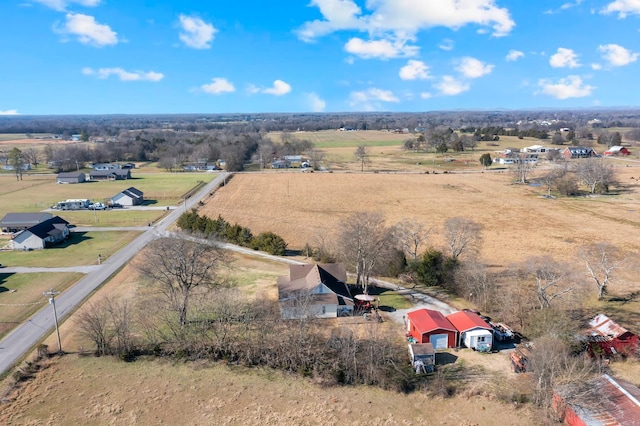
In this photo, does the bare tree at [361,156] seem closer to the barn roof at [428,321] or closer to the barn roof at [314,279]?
the barn roof at [314,279]

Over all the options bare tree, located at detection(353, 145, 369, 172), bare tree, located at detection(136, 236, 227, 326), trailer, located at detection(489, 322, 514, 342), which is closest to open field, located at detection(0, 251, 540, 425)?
bare tree, located at detection(136, 236, 227, 326)

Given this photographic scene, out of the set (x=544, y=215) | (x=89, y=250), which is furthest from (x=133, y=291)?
(x=544, y=215)

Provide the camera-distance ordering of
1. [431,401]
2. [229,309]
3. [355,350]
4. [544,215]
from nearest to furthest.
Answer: [431,401] → [355,350] → [229,309] → [544,215]

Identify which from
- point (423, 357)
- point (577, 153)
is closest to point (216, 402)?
point (423, 357)

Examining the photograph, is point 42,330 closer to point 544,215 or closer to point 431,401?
point 431,401

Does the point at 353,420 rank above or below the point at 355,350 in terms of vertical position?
below

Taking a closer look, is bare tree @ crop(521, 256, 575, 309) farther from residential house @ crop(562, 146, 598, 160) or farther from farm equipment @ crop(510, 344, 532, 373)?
residential house @ crop(562, 146, 598, 160)

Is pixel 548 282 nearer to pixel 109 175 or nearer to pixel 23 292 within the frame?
pixel 23 292
